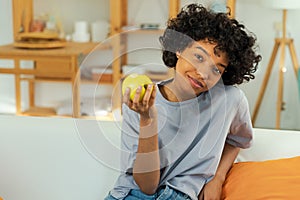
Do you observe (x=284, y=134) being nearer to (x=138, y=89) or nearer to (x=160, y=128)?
(x=160, y=128)

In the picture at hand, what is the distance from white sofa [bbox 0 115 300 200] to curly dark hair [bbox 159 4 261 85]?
0.95 feet

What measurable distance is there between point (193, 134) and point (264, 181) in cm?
21

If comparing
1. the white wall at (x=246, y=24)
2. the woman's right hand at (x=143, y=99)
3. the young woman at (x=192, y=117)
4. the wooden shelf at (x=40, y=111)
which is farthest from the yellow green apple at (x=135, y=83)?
the wooden shelf at (x=40, y=111)

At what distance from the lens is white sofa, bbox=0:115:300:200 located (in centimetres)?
163

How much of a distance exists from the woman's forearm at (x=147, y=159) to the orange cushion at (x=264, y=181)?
207 mm

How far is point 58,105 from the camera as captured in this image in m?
4.02

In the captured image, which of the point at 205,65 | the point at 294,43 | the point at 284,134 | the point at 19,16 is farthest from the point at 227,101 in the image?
the point at 19,16

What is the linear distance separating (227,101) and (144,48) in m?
0.29

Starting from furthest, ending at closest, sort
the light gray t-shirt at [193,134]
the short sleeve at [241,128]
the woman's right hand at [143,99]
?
1. the short sleeve at [241,128]
2. the light gray t-shirt at [193,134]
3. the woman's right hand at [143,99]

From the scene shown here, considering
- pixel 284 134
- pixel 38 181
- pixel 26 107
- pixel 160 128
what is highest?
pixel 160 128

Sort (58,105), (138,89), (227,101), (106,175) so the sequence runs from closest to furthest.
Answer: (138,89) < (227,101) < (106,175) < (58,105)

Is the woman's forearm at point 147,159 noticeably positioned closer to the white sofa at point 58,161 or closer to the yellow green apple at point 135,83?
the yellow green apple at point 135,83

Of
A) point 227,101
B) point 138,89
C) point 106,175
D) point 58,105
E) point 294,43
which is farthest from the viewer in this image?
point 58,105

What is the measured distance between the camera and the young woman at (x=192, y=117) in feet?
4.25
